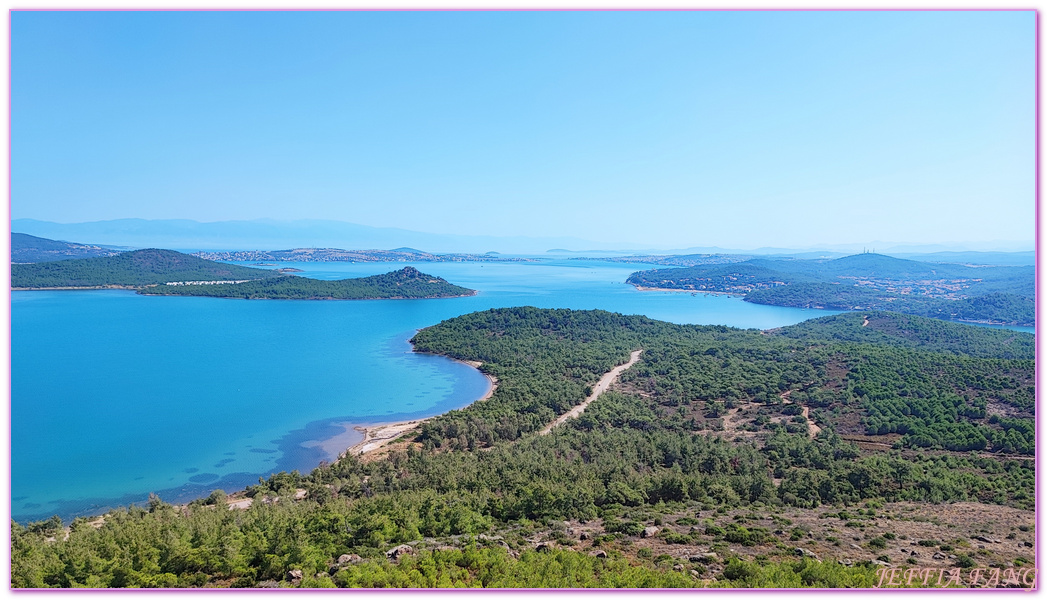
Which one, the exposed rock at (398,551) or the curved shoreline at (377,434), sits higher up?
the exposed rock at (398,551)

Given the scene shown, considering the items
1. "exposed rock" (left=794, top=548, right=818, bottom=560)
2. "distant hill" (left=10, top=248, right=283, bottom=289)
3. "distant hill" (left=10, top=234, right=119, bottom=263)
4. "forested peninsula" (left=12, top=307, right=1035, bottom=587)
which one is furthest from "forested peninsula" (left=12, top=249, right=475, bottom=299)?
"exposed rock" (left=794, top=548, right=818, bottom=560)

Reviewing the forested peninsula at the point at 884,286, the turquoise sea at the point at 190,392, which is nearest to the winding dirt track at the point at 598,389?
the turquoise sea at the point at 190,392

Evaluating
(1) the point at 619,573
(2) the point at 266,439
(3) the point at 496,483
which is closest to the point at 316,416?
(2) the point at 266,439

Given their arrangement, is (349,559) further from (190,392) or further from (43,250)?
(43,250)

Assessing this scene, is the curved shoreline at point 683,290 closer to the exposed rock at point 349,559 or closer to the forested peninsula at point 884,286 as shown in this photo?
the forested peninsula at point 884,286

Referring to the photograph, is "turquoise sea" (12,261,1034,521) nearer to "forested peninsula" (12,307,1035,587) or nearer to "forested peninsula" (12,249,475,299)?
"forested peninsula" (12,307,1035,587)

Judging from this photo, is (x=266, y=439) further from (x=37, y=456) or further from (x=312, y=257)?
(x=312, y=257)
